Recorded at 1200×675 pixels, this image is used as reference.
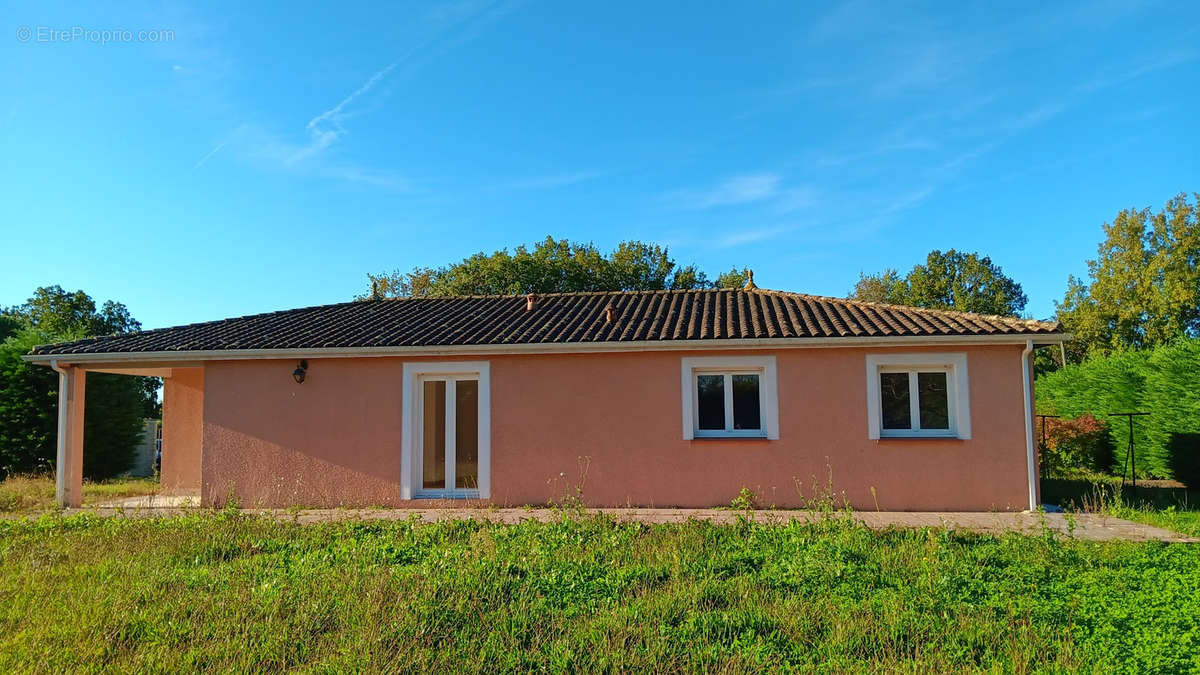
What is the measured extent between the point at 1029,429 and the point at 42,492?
17146 millimetres

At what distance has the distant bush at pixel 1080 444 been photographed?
17.0 metres

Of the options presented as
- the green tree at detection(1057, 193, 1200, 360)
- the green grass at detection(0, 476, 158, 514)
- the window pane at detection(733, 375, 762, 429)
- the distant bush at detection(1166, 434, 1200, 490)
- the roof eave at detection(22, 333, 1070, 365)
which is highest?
the green tree at detection(1057, 193, 1200, 360)

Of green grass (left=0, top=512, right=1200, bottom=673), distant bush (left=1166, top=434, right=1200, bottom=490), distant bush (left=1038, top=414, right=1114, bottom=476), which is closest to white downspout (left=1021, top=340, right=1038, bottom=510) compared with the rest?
green grass (left=0, top=512, right=1200, bottom=673)

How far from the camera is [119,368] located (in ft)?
42.2

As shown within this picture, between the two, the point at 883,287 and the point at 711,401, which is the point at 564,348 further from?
the point at 883,287

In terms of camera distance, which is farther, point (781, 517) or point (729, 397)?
point (729, 397)

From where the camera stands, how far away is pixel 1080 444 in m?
17.1

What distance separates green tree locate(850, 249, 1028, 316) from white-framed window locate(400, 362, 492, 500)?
113 ft

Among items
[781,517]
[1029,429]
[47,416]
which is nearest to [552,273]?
[47,416]

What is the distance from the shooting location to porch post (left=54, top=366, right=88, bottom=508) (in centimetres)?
1175

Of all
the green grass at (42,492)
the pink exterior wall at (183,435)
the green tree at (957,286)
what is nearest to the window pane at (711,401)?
the pink exterior wall at (183,435)

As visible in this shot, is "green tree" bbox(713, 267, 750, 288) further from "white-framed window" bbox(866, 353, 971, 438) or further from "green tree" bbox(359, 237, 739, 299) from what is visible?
"white-framed window" bbox(866, 353, 971, 438)

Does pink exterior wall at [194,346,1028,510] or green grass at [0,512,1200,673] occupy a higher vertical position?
pink exterior wall at [194,346,1028,510]

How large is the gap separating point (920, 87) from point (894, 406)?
21.8 ft
